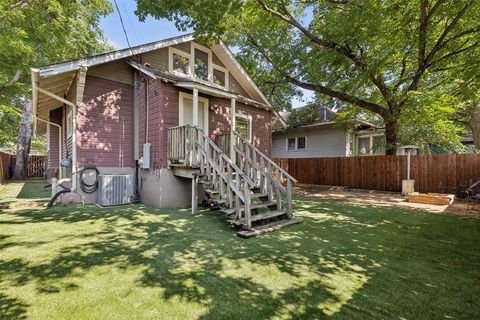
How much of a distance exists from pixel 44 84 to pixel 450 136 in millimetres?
16927

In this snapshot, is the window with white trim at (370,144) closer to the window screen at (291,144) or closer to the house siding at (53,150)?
the window screen at (291,144)

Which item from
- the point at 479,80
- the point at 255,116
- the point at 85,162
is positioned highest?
the point at 479,80

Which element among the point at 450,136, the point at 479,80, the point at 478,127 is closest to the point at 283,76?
the point at 479,80

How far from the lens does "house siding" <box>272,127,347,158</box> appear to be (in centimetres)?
1566

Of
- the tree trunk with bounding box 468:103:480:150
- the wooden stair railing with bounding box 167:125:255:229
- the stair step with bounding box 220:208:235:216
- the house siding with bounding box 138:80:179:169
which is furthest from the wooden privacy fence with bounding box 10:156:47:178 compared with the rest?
the tree trunk with bounding box 468:103:480:150

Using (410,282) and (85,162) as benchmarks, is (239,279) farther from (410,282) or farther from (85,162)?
(85,162)

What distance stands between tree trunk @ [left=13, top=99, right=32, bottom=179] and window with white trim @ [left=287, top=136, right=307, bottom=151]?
1797 centimetres

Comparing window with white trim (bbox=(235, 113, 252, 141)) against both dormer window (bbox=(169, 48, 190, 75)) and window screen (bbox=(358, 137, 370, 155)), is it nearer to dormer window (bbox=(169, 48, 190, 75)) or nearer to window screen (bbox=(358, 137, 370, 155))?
dormer window (bbox=(169, 48, 190, 75))

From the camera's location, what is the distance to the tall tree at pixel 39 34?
10.1 meters

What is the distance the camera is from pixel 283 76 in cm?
1327

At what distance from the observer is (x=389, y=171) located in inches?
476

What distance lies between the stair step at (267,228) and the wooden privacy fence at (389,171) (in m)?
8.41

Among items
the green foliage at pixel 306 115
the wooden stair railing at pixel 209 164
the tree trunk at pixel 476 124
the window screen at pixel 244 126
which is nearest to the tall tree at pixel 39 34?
the wooden stair railing at pixel 209 164

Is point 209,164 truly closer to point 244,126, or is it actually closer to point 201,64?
point 244,126
